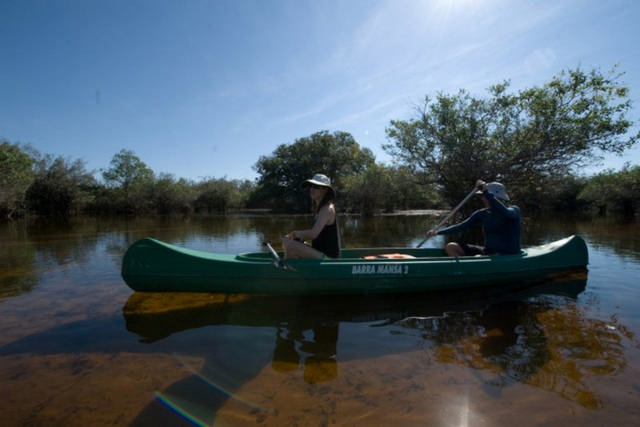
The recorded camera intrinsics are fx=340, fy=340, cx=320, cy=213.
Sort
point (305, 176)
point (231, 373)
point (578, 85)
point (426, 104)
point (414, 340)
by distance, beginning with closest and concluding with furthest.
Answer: point (231, 373), point (414, 340), point (578, 85), point (426, 104), point (305, 176)

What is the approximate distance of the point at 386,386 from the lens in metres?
2.92

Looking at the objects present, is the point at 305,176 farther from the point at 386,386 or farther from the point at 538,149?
the point at 386,386

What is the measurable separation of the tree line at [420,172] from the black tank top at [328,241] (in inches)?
447

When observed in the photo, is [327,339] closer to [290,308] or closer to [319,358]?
[319,358]

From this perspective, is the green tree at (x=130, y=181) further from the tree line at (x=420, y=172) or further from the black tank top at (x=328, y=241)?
the black tank top at (x=328, y=241)

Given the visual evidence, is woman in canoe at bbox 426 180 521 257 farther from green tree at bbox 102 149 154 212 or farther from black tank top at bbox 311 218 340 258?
green tree at bbox 102 149 154 212

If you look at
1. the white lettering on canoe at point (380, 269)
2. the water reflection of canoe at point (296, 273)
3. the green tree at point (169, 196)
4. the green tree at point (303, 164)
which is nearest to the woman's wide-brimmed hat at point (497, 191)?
the water reflection of canoe at point (296, 273)

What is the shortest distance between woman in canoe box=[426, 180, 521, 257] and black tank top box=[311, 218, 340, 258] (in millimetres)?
2257

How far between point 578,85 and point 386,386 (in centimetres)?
1469

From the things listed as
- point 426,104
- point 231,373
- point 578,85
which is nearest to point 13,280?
point 231,373

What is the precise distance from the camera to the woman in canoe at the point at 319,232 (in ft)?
15.8

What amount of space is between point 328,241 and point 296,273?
0.74m

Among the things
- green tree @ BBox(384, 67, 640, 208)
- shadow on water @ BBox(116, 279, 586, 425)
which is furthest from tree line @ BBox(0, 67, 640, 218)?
shadow on water @ BBox(116, 279, 586, 425)

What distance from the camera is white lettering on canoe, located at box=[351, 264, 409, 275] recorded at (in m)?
5.01
